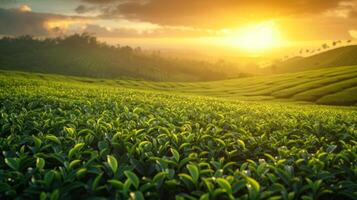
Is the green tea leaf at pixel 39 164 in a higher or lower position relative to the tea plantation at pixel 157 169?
higher

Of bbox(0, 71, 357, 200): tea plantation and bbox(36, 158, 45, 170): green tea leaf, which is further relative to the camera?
bbox(36, 158, 45, 170): green tea leaf

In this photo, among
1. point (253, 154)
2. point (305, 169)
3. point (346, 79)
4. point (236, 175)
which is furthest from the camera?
point (346, 79)

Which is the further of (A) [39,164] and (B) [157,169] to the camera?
(B) [157,169]

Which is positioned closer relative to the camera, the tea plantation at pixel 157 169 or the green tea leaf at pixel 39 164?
the tea plantation at pixel 157 169

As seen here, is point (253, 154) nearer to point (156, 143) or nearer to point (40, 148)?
point (156, 143)

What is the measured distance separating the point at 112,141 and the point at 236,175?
2.62 metres

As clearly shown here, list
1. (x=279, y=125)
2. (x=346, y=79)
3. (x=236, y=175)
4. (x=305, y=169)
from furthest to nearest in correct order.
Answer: (x=346, y=79), (x=279, y=125), (x=305, y=169), (x=236, y=175)

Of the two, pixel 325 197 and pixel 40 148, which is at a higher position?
pixel 40 148

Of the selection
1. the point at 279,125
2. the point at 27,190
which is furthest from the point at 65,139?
the point at 279,125

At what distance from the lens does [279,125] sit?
10.3 metres

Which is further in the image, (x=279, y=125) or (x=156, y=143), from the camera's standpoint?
(x=279, y=125)

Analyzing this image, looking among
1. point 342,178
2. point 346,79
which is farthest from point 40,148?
point 346,79

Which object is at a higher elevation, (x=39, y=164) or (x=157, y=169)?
(x=39, y=164)

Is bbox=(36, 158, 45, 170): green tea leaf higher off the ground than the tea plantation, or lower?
higher
